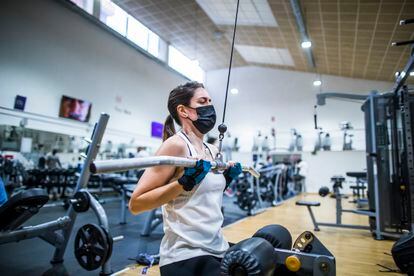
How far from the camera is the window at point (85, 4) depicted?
686cm

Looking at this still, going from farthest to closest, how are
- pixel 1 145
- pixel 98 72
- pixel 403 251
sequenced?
pixel 98 72 < pixel 1 145 < pixel 403 251

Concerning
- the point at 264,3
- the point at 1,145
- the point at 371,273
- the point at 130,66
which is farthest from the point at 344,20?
the point at 1,145

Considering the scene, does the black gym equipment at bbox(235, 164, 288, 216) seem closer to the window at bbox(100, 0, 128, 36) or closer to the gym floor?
the gym floor

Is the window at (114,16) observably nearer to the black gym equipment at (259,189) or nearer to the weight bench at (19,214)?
the black gym equipment at (259,189)

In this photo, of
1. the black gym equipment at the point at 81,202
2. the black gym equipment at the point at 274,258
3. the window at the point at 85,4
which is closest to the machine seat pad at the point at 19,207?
the black gym equipment at the point at 81,202

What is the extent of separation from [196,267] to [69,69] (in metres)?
7.28

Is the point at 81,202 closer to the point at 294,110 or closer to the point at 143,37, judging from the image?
the point at 143,37

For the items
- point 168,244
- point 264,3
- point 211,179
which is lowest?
point 168,244

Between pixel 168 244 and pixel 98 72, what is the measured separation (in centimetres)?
771

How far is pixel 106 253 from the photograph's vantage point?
1.98 m

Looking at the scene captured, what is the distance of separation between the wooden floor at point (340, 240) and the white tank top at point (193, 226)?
4.56ft

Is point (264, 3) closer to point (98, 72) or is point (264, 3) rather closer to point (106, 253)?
point (98, 72)

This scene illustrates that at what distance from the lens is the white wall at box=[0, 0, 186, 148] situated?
575cm

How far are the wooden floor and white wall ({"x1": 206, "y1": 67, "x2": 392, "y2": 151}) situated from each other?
614 centimetres
